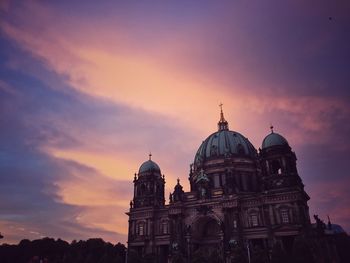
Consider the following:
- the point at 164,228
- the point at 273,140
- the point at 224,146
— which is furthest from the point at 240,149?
the point at 164,228

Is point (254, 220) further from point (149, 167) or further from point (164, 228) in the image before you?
point (149, 167)

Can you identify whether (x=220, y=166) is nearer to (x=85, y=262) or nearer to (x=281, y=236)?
(x=281, y=236)

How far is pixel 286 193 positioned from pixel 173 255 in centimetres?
2275

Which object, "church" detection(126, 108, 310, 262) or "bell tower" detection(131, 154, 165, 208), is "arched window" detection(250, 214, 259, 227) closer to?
"church" detection(126, 108, 310, 262)

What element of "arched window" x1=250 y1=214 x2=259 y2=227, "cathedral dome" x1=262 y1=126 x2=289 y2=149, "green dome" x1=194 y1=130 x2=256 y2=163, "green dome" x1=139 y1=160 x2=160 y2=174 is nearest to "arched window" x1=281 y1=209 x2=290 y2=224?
"arched window" x1=250 y1=214 x2=259 y2=227

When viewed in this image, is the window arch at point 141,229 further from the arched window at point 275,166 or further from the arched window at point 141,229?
the arched window at point 275,166

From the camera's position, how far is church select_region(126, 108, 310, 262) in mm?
56062

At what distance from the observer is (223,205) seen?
2404 inches

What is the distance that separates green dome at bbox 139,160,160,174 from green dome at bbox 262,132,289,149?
26199mm

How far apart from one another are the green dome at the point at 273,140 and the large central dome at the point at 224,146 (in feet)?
30.4

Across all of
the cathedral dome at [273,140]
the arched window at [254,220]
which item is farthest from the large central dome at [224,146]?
the arched window at [254,220]

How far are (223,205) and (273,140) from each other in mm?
16150

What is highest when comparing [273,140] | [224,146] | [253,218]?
[224,146]

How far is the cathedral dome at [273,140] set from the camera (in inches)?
2499
